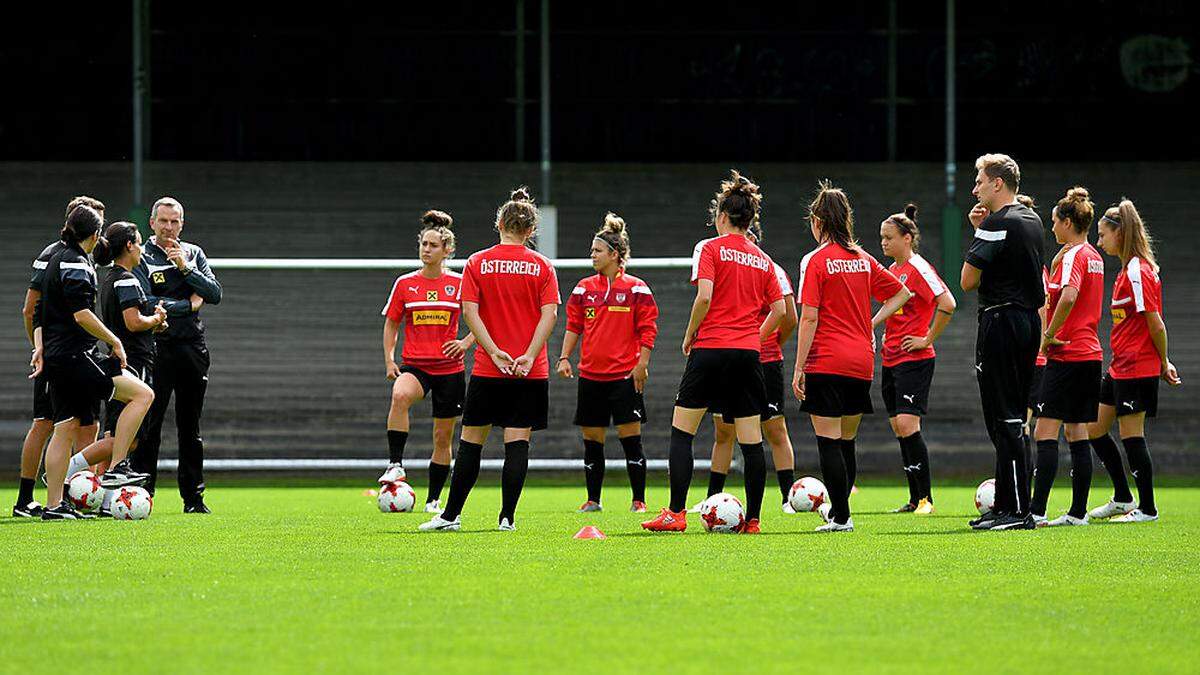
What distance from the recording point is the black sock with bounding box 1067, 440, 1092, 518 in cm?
1023

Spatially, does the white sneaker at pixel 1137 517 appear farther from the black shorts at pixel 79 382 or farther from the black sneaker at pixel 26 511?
the black sneaker at pixel 26 511

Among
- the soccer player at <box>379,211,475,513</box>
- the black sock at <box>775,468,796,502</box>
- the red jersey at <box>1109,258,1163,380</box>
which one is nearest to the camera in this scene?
the red jersey at <box>1109,258,1163,380</box>

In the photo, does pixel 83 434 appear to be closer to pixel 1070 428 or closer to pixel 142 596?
pixel 142 596

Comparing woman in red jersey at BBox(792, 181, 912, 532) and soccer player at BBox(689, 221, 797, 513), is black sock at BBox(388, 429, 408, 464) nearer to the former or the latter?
soccer player at BBox(689, 221, 797, 513)

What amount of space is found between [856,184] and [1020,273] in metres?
19.5

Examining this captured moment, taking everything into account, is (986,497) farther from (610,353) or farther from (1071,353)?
(610,353)

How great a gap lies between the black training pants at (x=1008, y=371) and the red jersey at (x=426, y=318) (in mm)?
4356

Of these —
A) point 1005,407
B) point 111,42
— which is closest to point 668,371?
point 1005,407

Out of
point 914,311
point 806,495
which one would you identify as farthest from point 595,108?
point 806,495

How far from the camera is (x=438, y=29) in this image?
2891 centimetres

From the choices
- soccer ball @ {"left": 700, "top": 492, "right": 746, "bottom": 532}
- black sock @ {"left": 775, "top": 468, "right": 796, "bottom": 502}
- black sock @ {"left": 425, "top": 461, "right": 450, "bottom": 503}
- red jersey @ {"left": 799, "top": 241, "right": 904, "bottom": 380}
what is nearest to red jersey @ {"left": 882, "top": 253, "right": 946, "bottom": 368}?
black sock @ {"left": 775, "top": 468, "right": 796, "bottom": 502}

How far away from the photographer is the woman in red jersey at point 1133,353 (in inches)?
408

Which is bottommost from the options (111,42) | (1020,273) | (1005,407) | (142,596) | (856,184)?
(142,596)

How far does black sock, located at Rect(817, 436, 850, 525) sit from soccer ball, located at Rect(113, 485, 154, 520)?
4505 millimetres
